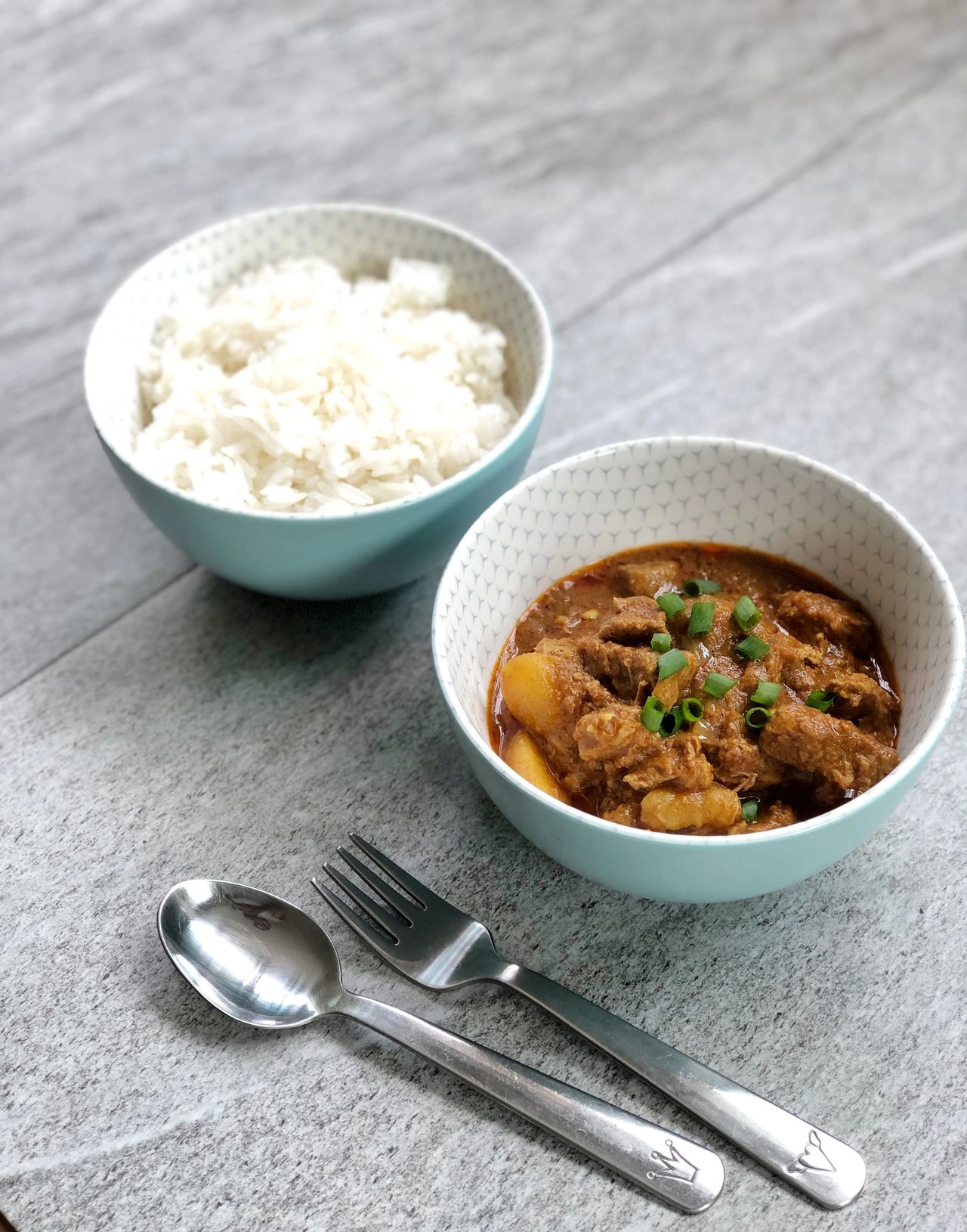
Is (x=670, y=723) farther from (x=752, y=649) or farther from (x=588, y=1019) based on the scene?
(x=588, y=1019)

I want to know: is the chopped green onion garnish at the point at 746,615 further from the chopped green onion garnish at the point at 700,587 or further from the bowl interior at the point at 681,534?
the bowl interior at the point at 681,534

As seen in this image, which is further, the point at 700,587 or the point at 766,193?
the point at 766,193

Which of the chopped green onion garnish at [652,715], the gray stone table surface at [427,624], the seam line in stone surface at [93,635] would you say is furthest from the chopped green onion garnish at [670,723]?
the seam line in stone surface at [93,635]

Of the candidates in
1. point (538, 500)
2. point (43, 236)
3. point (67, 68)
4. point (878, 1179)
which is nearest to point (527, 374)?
point (538, 500)

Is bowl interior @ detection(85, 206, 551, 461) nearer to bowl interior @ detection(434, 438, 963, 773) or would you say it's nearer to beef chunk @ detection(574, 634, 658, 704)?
bowl interior @ detection(434, 438, 963, 773)

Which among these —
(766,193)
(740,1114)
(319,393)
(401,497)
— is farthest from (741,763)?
(766,193)

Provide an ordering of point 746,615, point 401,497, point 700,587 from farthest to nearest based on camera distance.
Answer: point 401,497 → point 700,587 → point 746,615
